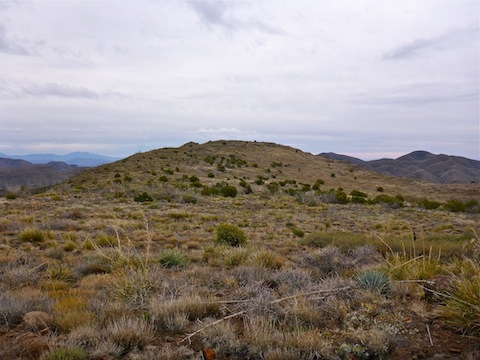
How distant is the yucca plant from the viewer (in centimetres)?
513

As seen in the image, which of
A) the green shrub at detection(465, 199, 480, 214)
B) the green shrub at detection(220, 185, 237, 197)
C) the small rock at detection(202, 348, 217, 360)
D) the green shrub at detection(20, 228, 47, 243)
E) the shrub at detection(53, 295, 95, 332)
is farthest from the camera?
the green shrub at detection(220, 185, 237, 197)

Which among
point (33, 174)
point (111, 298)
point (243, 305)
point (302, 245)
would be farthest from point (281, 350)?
point (33, 174)

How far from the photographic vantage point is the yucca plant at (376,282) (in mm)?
5131

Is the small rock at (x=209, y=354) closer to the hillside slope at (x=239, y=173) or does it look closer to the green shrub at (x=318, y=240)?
the green shrub at (x=318, y=240)

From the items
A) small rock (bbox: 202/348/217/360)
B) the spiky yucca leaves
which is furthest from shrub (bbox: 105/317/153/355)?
the spiky yucca leaves

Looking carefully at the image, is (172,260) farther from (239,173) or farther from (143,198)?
(239,173)

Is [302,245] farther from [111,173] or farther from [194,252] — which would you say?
[111,173]

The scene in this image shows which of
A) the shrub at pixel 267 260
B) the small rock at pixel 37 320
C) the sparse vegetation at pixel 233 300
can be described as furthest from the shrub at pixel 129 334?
the shrub at pixel 267 260

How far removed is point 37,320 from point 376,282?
469 cm

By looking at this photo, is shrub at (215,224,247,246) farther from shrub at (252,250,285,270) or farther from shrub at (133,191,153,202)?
shrub at (133,191,153,202)

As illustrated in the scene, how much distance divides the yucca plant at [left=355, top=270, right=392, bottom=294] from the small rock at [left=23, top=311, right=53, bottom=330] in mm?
4381

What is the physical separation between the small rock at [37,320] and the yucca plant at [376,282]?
4381mm

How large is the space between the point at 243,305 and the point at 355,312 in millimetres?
1490

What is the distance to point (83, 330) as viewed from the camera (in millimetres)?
3748
